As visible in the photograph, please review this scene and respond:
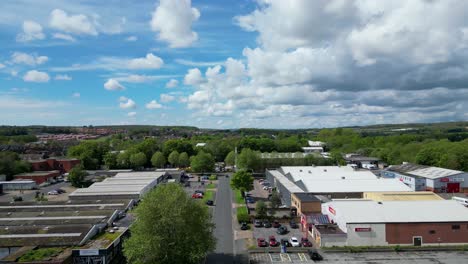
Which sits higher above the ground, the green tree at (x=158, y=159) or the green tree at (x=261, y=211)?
the green tree at (x=158, y=159)

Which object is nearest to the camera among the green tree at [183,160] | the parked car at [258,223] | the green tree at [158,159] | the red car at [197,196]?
the parked car at [258,223]

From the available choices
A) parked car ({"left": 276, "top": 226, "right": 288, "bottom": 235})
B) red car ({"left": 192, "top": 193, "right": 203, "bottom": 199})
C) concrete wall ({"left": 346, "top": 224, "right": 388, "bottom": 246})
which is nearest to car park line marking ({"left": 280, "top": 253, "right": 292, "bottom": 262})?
parked car ({"left": 276, "top": 226, "right": 288, "bottom": 235})

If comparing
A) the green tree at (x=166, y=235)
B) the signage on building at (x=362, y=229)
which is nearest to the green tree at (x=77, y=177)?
the green tree at (x=166, y=235)

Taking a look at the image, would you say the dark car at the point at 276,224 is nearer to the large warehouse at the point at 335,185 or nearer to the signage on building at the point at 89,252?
the large warehouse at the point at 335,185

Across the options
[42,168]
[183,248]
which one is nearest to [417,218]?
[183,248]

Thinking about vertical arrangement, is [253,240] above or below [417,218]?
below

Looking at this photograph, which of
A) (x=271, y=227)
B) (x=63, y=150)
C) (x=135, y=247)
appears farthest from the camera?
(x=63, y=150)

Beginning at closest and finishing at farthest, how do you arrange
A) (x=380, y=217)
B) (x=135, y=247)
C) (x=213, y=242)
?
(x=135, y=247)
(x=213, y=242)
(x=380, y=217)

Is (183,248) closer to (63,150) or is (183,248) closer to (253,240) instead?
(253,240)

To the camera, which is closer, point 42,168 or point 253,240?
point 253,240
